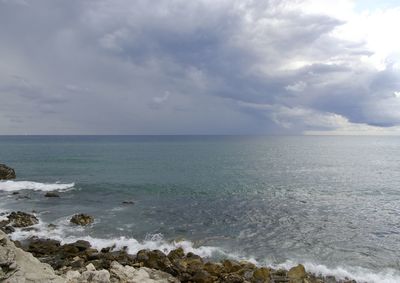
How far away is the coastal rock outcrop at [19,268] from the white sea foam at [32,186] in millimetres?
41631

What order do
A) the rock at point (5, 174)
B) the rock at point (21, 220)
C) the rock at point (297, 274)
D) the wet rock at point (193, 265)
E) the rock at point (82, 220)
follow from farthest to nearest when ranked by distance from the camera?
the rock at point (5, 174) → the rock at point (82, 220) → the rock at point (21, 220) → the rock at point (297, 274) → the wet rock at point (193, 265)

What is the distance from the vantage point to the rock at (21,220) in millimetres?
33375

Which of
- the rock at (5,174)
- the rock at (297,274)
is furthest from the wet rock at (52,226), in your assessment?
the rock at (5,174)

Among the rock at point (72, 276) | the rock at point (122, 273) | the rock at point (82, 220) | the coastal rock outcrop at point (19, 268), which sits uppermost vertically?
the coastal rock outcrop at point (19, 268)

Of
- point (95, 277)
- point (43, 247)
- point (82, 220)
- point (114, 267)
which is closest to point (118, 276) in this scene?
point (114, 267)

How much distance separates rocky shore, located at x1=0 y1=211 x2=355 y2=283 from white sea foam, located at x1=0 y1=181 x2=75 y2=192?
27414 mm

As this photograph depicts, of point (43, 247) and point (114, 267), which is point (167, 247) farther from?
point (43, 247)

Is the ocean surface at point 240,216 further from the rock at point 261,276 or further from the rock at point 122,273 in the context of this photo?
the rock at point 122,273

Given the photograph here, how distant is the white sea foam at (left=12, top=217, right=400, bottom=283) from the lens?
23891mm

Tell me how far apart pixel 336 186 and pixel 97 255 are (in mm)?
49231

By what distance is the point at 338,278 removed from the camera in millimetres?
23672

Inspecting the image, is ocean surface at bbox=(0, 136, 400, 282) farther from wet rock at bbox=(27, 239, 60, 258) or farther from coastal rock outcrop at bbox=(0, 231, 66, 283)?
coastal rock outcrop at bbox=(0, 231, 66, 283)

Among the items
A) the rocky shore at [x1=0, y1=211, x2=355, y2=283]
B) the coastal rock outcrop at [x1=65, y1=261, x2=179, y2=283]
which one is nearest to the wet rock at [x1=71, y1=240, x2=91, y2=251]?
the rocky shore at [x1=0, y1=211, x2=355, y2=283]

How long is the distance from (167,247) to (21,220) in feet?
52.9
